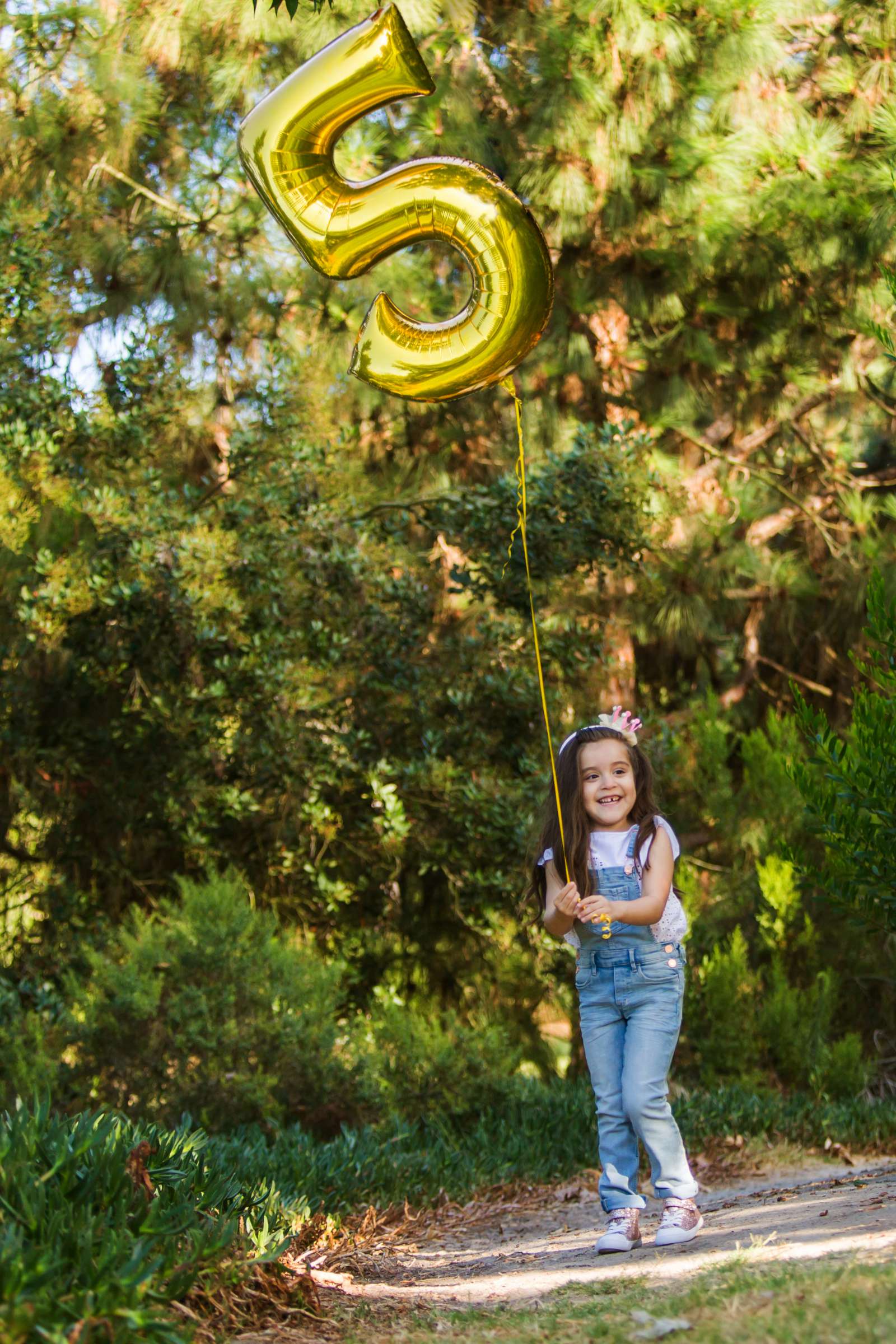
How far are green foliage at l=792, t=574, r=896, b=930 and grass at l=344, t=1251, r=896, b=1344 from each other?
167 cm

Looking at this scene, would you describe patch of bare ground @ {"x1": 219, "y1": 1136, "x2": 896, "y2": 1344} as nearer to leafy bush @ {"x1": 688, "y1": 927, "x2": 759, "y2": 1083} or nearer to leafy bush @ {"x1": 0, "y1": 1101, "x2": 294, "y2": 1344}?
leafy bush @ {"x1": 0, "y1": 1101, "x2": 294, "y2": 1344}

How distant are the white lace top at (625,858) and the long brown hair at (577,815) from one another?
20 mm

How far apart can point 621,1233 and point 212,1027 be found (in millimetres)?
2398

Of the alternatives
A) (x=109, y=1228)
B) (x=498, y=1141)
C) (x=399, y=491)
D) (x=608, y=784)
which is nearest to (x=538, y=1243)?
(x=498, y=1141)

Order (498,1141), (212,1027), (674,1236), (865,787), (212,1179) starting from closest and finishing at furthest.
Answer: (212,1179), (674,1236), (865,787), (498,1141), (212,1027)

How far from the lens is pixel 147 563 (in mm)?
5832

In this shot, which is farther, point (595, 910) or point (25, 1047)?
point (25, 1047)

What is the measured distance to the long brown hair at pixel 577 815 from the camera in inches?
140

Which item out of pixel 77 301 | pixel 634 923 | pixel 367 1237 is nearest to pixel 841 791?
pixel 634 923

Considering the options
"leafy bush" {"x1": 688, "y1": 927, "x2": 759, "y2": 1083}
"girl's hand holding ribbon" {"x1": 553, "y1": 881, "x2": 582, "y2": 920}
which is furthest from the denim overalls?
"leafy bush" {"x1": 688, "y1": 927, "x2": 759, "y2": 1083}

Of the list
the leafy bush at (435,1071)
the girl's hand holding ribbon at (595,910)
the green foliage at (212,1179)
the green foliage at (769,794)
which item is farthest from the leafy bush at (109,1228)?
the green foliage at (769,794)

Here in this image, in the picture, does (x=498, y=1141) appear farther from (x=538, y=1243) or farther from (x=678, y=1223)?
(x=678, y=1223)

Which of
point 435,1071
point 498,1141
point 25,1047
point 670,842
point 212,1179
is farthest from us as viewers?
point 25,1047

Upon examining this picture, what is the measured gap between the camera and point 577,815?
363 centimetres
